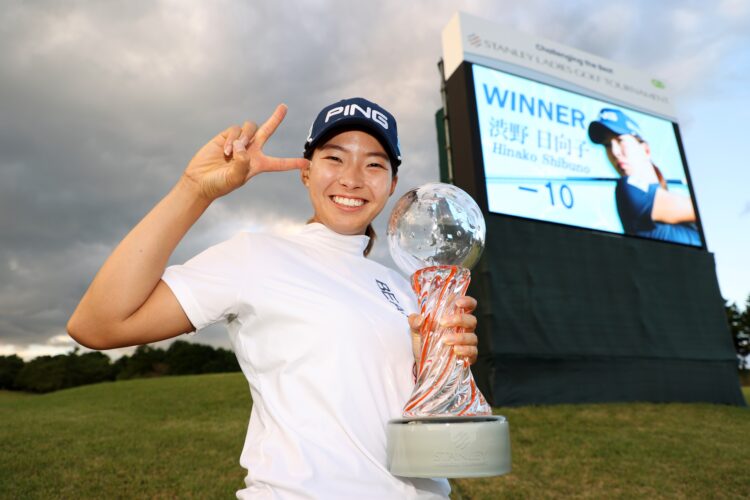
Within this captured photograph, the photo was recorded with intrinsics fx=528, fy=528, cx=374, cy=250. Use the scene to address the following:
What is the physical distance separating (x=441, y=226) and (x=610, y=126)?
732cm

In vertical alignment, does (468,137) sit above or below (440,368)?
above

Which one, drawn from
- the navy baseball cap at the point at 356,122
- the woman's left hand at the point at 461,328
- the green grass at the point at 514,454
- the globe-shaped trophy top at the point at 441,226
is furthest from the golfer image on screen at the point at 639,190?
the woman's left hand at the point at 461,328

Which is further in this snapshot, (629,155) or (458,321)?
(629,155)

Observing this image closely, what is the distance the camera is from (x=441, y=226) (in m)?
1.40

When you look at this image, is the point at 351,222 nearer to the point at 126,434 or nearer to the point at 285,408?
the point at 285,408

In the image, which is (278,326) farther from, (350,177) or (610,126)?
(610,126)

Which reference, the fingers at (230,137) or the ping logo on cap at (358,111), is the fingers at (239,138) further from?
the ping logo on cap at (358,111)

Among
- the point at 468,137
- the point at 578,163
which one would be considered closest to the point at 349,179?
the point at 468,137

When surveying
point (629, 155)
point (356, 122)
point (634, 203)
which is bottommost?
point (356, 122)

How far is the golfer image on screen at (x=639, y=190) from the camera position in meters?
7.44

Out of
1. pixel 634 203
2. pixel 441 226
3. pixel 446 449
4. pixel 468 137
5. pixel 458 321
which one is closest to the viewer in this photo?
pixel 446 449

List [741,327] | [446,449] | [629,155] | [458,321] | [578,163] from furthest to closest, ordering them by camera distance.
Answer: [741,327] < [629,155] < [578,163] < [458,321] < [446,449]

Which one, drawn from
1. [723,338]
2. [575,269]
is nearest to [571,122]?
[575,269]

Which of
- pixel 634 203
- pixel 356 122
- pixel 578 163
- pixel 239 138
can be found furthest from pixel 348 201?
pixel 634 203
